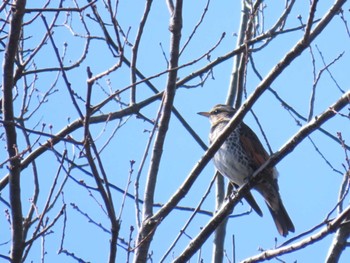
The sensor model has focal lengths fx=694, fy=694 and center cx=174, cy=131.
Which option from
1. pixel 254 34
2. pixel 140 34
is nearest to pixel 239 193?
pixel 140 34

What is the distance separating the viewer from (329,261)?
4.76 m

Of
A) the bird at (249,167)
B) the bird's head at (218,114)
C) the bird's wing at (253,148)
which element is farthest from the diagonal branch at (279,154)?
the bird's head at (218,114)

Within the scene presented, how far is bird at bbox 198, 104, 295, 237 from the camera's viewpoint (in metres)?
6.73

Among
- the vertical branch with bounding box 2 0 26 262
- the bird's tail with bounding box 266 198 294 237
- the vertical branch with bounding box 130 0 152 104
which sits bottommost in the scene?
the vertical branch with bounding box 2 0 26 262

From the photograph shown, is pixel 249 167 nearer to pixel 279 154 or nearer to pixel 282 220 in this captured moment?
pixel 282 220

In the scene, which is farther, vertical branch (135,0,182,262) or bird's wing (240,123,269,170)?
bird's wing (240,123,269,170)

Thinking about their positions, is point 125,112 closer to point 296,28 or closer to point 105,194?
point 296,28

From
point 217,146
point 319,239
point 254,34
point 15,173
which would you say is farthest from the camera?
point 254,34

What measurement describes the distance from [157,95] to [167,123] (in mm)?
1192

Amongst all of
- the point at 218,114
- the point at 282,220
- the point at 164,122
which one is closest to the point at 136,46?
the point at 164,122

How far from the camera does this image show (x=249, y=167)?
23.2 feet

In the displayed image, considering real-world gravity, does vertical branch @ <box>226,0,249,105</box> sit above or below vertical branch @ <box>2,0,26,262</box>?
above

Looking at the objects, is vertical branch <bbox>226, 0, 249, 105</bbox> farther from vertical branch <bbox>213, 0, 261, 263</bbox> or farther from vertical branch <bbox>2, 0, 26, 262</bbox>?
vertical branch <bbox>2, 0, 26, 262</bbox>

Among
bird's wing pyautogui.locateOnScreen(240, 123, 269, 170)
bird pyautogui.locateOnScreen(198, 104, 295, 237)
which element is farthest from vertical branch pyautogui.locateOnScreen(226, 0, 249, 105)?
bird's wing pyautogui.locateOnScreen(240, 123, 269, 170)
